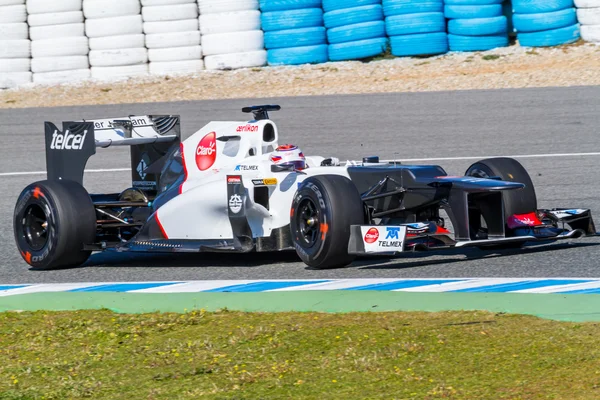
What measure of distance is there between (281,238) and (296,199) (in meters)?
0.47

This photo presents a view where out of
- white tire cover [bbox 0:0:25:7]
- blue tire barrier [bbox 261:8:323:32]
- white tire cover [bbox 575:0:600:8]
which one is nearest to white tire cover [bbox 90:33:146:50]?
white tire cover [bbox 0:0:25:7]

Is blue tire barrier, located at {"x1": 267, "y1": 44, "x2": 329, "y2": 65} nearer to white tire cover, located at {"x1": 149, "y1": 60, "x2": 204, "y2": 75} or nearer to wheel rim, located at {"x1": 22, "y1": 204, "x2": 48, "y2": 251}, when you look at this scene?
white tire cover, located at {"x1": 149, "y1": 60, "x2": 204, "y2": 75}

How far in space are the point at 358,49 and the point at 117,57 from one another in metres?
4.38

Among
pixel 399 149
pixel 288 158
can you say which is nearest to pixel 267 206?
pixel 288 158

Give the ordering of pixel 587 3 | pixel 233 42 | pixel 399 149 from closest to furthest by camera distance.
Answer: pixel 399 149, pixel 587 3, pixel 233 42

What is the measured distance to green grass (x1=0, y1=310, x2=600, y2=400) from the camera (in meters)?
4.64

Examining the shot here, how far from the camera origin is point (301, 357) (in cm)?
520

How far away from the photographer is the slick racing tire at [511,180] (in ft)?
26.5

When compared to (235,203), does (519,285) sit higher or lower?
lower

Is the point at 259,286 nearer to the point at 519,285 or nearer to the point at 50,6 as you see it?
the point at 519,285

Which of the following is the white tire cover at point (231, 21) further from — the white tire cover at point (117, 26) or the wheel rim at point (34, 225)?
the wheel rim at point (34, 225)

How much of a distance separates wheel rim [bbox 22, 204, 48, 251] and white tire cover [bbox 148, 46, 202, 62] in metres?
10.7

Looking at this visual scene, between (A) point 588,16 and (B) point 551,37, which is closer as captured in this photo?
(A) point 588,16

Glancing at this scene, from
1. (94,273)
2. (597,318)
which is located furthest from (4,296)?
(597,318)
